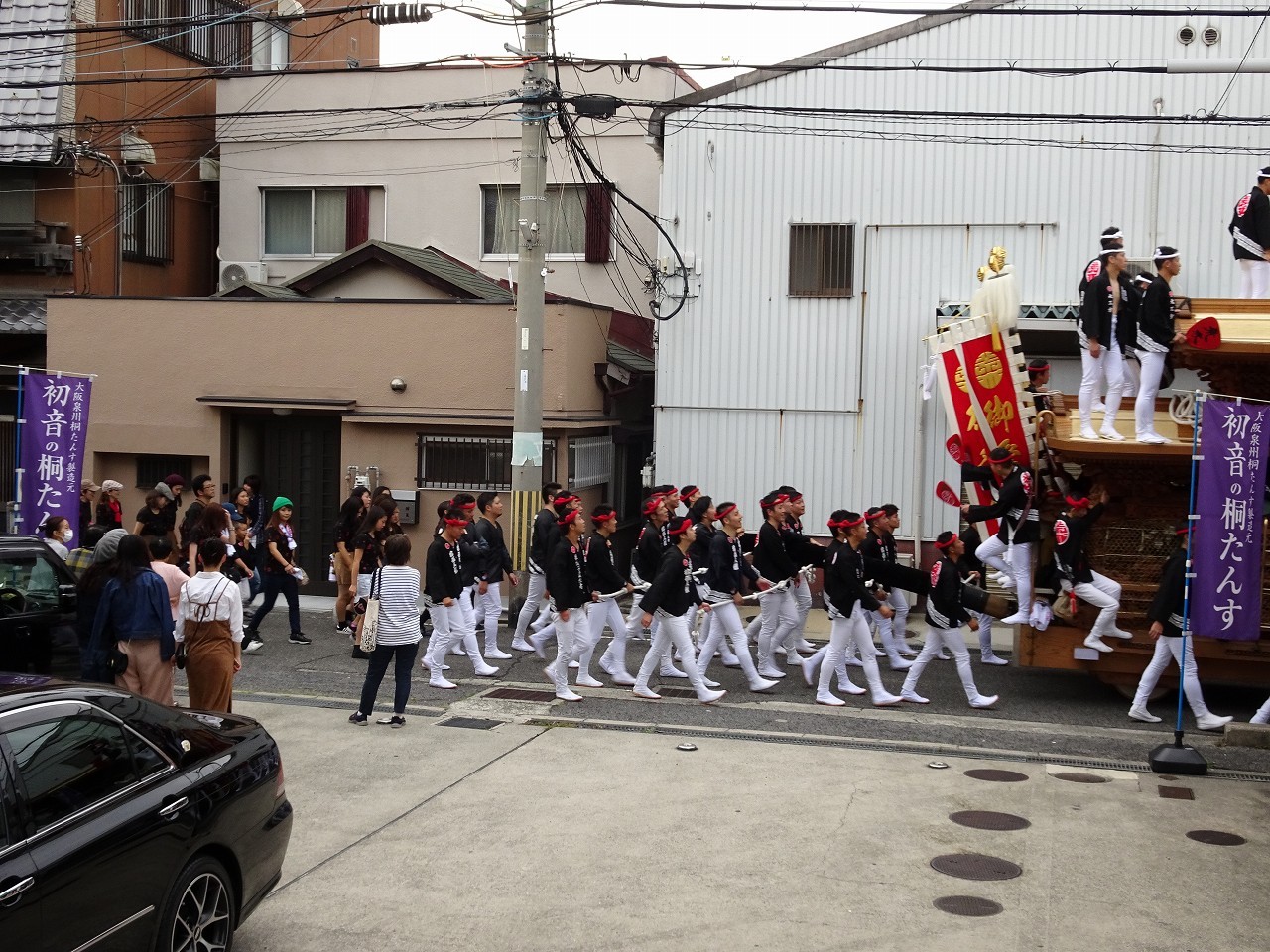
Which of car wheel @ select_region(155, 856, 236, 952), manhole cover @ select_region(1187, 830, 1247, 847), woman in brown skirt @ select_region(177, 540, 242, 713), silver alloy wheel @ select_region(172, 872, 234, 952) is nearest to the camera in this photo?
car wheel @ select_region(155, 856, 236, 952)

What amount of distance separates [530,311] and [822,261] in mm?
4403

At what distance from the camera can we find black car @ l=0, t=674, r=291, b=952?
4.62 meters

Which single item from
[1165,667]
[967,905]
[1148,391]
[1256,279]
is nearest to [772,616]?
[1165,667]

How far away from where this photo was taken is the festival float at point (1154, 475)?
1010 centimetres

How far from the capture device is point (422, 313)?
57.1ft

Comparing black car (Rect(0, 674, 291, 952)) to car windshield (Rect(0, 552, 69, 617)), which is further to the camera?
car windshield (Rect(0, 552, 69, 617))

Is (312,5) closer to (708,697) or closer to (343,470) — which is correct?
(343,470)

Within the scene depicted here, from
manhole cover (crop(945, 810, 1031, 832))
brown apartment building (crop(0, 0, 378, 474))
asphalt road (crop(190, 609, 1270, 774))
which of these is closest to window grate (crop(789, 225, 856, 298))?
asphalt road (crop(190, 609, 1270, 774))

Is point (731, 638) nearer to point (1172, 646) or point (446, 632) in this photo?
point (446, 632)

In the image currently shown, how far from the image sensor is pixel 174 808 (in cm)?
529

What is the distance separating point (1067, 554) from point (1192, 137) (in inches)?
304

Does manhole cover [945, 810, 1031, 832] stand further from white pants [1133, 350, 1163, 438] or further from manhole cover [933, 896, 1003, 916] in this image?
white pants [1133, 350, 1163, 438]

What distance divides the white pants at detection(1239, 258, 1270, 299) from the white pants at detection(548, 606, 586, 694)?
6.94m

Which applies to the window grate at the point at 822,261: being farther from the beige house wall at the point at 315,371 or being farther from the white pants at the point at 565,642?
the white pants at the point at 565,642
